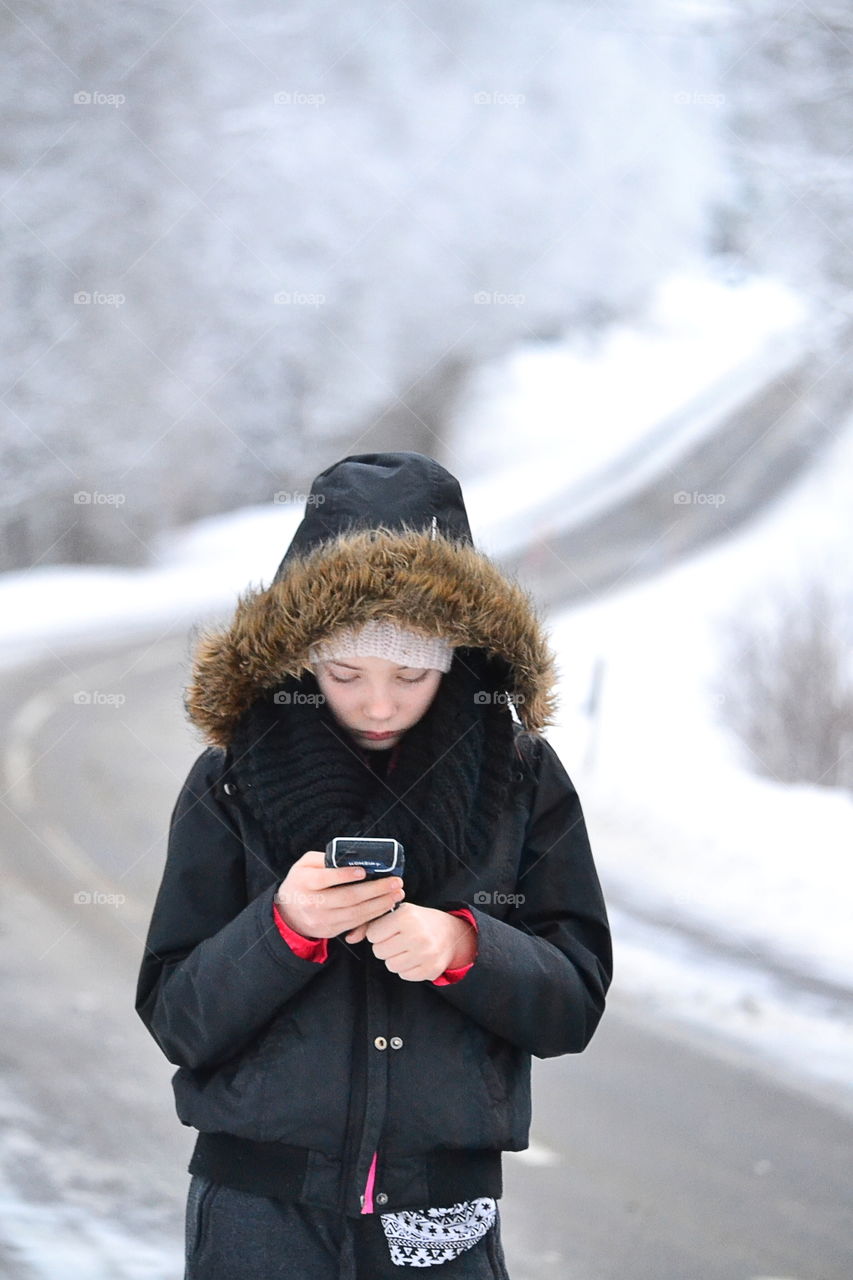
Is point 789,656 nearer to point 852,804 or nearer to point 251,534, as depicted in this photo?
point 852,804

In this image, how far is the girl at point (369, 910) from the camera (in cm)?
115

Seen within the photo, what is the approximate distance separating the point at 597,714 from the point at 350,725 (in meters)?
2.57

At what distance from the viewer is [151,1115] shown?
2744mm

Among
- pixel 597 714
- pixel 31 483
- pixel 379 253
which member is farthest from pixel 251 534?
pixel 597 714

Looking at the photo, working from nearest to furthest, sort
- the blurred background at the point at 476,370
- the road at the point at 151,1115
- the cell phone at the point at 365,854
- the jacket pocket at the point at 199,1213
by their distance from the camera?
Answer: the cell phone at the point at 365,854
the jacket pocket at the point at 199,1213
the road at the point at 151,1115
the blurred background at the point at 476,370

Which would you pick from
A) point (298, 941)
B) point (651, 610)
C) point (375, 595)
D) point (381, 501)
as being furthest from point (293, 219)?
point (298, 941)

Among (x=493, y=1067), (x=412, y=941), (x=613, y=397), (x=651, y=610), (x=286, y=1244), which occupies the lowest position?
(x=286, y=1244)

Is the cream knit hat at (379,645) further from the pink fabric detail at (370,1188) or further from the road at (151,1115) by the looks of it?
the road at (151,1115)

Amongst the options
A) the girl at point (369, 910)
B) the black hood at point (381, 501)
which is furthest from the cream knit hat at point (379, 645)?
the black hood at point (381, 501)

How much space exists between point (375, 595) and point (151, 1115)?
196cm

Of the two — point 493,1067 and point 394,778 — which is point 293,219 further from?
point 493,1067

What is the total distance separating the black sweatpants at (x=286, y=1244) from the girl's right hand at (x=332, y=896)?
0.94ft

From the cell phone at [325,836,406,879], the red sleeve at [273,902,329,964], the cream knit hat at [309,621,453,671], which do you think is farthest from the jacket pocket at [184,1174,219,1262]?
the cream knit hat at [309,621,453,671]

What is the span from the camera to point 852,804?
11.7 ft
